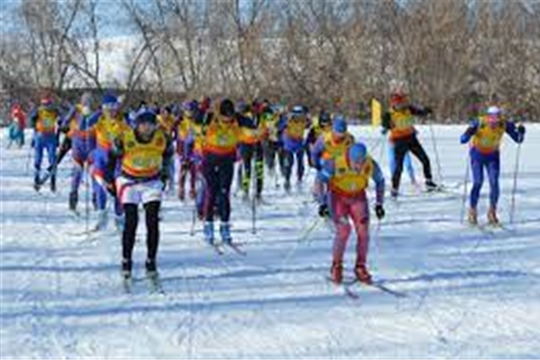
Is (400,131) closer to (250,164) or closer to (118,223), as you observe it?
(250,164)

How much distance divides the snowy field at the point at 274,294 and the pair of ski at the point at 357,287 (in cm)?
6

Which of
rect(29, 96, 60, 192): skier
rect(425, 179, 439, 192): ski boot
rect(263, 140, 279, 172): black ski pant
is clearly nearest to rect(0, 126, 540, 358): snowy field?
rect(425, 179, 439, 192): ski boot

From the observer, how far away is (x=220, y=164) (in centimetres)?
1373

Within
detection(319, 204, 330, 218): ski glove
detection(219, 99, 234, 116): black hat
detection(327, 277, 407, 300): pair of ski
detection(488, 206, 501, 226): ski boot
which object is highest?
detection(219, 99, 234, 116): black hat

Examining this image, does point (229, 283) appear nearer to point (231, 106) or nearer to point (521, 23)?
point (231, 106)

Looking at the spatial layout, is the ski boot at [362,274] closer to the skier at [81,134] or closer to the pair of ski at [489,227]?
the pair of ski at [489,227]

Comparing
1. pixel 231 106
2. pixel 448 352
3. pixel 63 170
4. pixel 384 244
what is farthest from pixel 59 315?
pixel 63 170

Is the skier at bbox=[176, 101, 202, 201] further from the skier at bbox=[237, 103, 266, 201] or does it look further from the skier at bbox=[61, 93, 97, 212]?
the skier at bbox=[61, 93, 97, 212]

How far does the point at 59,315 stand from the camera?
33.2 ft

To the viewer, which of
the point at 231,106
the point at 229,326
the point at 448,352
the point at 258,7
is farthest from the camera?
the point at 258,7

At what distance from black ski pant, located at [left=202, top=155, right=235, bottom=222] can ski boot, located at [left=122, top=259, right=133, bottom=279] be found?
259cm

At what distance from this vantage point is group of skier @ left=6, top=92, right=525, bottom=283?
35.3 ft

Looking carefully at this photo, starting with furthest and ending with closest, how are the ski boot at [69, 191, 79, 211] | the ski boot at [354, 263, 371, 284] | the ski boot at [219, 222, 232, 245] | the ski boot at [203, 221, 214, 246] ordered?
the ski boot at [69, 191, 79, 211] → the ski boot at [203, 221, 214, 246] → the ski boot at [219, 222, 232, 245] → the ski boot at [354, 263, 371, 284]

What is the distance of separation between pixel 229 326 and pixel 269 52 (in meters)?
61.1
